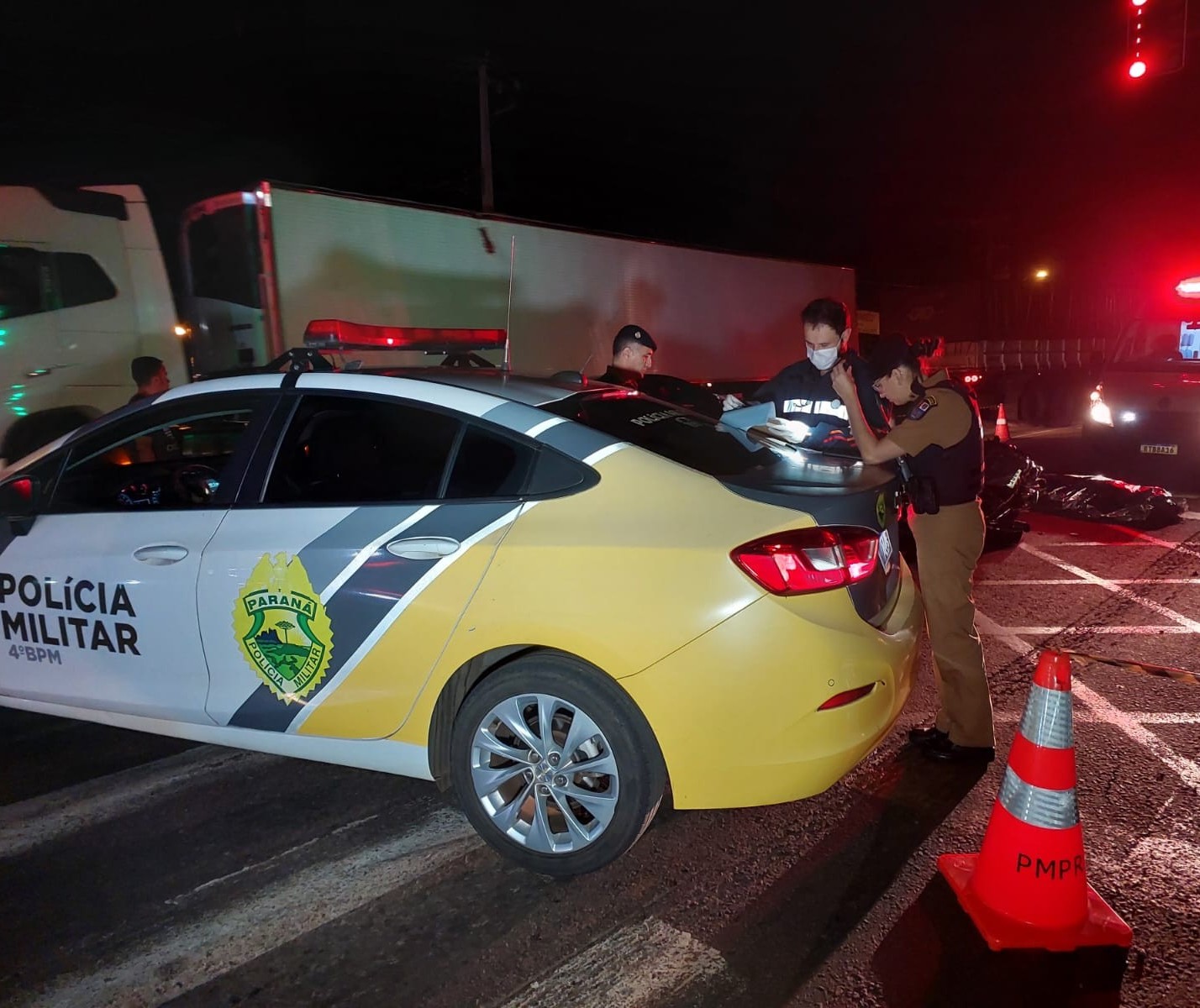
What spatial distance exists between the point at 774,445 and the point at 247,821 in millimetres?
2434

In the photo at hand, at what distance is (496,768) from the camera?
286 cm

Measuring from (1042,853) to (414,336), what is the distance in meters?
7.61

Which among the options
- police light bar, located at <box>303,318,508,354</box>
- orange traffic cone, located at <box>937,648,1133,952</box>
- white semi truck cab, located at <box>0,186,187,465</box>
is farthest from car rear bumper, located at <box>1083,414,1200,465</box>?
white semi truck cab, located at <box>0,186,187,465</box>

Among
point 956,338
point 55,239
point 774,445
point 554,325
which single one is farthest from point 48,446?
point 956,338

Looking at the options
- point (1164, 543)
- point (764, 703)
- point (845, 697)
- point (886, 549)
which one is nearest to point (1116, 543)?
point (1164, 543)

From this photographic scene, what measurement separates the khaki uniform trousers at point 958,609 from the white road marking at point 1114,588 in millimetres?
2482

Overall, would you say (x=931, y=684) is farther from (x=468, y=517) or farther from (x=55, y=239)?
(x=55, y=239)

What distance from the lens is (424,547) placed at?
2832 millimetres

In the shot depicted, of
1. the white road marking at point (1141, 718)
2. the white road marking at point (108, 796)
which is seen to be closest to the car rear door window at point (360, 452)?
the white road marking at point (108, 796)

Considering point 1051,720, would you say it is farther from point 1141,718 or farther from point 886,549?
point 1141,718

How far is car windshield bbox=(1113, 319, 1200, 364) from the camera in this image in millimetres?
9250

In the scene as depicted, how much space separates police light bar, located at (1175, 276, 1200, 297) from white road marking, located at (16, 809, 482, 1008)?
9763 mm

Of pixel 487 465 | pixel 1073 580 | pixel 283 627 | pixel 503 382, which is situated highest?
pixel 503 382

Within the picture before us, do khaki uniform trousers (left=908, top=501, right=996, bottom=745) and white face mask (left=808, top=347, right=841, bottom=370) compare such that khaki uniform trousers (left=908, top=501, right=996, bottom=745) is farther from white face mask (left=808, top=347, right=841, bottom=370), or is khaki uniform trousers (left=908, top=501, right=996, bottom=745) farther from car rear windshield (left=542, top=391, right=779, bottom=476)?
white face mask (left=808, top=347, right=841, bottom=370)
